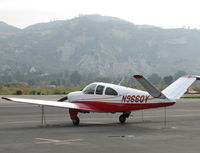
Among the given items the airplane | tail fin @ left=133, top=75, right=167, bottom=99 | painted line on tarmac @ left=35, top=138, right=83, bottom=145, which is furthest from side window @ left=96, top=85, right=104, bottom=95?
painted line on tarmac @ left=35, top=138, right=83, bottom=145

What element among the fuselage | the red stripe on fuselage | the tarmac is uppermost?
the fuselage

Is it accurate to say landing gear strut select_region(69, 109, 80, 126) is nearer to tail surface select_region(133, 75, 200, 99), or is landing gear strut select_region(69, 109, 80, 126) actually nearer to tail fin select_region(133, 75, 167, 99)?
tail surface select_region(133, 75, 200, 99)

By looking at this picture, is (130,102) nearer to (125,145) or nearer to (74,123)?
(74,123)

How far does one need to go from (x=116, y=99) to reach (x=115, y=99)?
0.19 ft

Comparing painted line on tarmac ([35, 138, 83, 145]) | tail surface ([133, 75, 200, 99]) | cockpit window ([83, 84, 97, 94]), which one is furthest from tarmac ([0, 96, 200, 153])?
cockpit window ([83, 84, 97, 94])

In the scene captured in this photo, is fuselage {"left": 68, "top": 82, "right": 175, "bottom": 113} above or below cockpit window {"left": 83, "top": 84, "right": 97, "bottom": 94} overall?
below

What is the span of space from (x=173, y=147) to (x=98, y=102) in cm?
872

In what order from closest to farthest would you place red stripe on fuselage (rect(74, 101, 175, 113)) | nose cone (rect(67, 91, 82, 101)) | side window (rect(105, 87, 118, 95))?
red stripe on fuselage (rect(74, 101, 175, 113))
side window (rect(105, 87, 118, 95))
nose cone (rect(67, 91, 82, 101))

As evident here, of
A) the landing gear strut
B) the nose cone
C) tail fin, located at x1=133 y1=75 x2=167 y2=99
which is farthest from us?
the nose cone

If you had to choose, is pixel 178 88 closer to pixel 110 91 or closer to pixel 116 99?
pixel 116 99

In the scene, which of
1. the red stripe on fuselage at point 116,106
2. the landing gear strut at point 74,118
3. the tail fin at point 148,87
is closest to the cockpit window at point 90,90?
the red stripe on fuselage at point 116,106

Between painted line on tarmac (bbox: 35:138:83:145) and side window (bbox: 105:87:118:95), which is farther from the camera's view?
side window (bbox: 105:87:118:95)

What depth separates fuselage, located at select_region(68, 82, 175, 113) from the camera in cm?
2138

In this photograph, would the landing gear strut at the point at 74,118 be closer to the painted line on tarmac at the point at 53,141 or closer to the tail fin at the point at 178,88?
the tail fin at the point at 178,88
